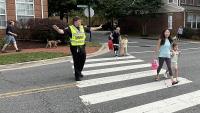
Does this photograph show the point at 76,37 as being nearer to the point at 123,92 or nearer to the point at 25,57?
the point at 123,92

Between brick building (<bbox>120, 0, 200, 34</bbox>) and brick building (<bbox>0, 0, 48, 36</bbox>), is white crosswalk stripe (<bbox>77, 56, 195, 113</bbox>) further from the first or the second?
brick building (<bbox>120, 0, 200, 34</bbox>)

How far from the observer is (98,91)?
10.4 m

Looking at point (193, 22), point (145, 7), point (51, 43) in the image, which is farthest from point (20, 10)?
point (193, 22)

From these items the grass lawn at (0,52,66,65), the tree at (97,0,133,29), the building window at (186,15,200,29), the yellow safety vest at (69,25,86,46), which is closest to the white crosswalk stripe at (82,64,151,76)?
the yellow safety vest at (69,25,86,46)

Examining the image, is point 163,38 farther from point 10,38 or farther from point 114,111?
point 10,38

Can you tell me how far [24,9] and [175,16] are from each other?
80.9 feet

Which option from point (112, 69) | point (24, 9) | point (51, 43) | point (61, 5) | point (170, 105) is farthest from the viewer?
point (61, 5)

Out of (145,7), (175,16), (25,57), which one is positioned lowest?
(25,57)

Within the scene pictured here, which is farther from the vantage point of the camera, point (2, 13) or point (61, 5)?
point (61, 5)

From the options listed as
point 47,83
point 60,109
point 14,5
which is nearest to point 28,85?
point 47,83

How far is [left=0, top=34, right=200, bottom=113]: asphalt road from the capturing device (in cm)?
863

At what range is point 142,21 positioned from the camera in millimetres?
50906

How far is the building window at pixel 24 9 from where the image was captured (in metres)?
26.4

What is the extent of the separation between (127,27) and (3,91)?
1762 inches
